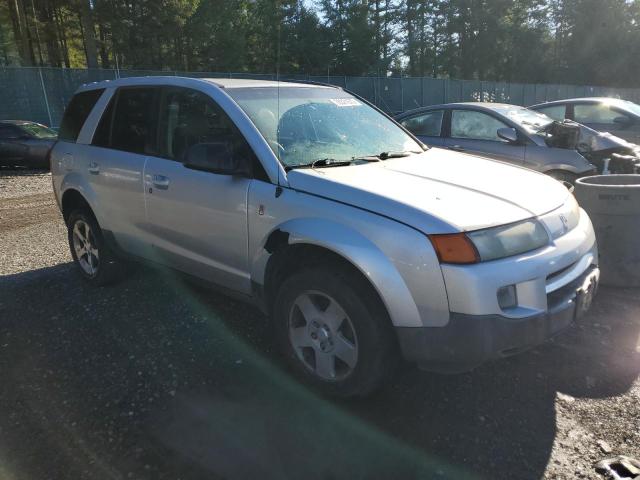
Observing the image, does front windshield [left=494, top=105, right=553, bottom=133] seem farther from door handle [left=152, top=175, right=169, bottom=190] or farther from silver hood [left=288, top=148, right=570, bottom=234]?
door handle [left=152, top=175, right=169, bottom=190]

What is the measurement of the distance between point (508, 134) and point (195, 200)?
488cm

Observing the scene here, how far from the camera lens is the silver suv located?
2551 mm

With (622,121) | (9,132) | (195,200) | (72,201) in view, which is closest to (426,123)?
(622,121)

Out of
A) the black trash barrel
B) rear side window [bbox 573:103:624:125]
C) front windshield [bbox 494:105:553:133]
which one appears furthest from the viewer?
rear side window [bbox 573:103:624:125]

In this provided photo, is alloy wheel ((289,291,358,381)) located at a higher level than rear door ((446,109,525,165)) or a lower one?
lower

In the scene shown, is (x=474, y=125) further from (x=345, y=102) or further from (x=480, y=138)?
(x=345, y=102)

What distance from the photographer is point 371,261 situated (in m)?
2.64

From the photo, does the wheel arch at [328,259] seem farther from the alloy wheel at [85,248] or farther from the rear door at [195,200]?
the alloy wheel at [85,248]

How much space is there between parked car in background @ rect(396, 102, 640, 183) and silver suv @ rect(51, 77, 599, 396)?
130 inches

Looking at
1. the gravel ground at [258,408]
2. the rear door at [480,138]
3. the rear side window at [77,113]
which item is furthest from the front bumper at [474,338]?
the rear door at [480,138]

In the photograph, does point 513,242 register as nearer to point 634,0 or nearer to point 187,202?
point 187,202

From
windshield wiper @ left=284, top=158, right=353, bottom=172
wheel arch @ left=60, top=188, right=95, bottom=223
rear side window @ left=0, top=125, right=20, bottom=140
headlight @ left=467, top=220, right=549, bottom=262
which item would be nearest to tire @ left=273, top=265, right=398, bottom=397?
headlight @ left=467, top=220, right=549, bottom=262

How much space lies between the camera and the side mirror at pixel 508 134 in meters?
6.92

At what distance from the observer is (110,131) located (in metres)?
4.53
